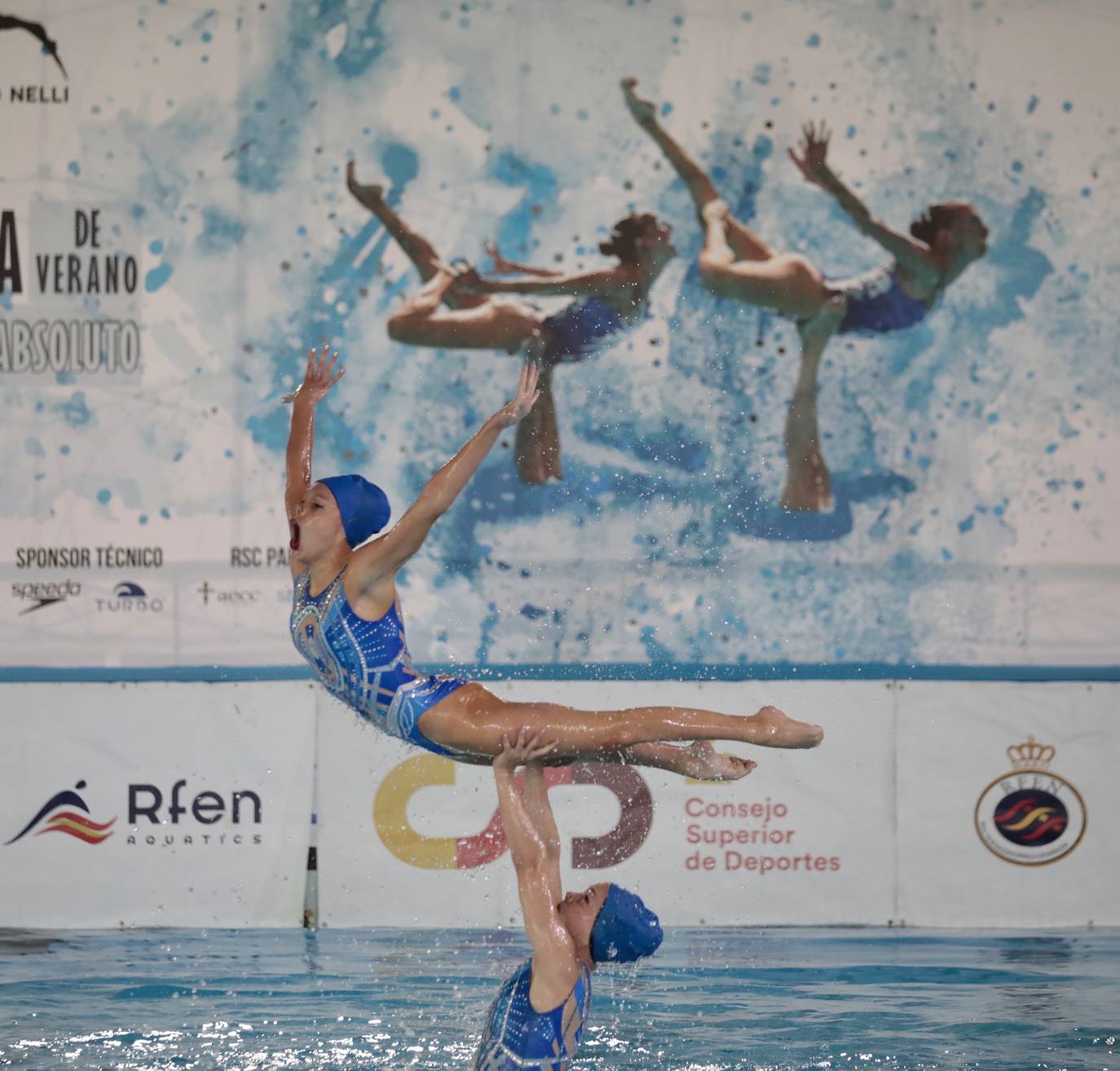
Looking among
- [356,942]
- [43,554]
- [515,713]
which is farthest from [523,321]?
[515,713]

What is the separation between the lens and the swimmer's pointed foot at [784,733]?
16.0 ft

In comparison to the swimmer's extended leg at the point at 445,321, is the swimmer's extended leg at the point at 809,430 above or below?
below

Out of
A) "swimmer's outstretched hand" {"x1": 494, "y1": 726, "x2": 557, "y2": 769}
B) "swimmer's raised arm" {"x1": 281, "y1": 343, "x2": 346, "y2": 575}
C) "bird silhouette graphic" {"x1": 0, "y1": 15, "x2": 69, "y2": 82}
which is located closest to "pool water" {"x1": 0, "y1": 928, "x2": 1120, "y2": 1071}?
"swimmer's outstretched hand" {"x1": 494, "y1": 726, "x2": 557, "y2": 769}

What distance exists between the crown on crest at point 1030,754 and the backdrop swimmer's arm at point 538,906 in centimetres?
418

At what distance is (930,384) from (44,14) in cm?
513

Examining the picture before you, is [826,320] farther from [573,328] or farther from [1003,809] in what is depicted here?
[1003,809]

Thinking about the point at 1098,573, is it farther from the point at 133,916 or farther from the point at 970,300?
the point at 133,916

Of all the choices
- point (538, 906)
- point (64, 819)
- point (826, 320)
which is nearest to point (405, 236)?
point (826, 320)

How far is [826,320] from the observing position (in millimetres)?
8391

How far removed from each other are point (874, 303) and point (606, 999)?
4014mm

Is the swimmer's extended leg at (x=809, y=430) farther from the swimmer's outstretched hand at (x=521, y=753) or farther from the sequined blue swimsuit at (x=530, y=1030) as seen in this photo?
the sequined blue swimsuit at (x=530, y=1030)

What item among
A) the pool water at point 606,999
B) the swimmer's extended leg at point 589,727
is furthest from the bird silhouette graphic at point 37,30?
the swimmer's extended leg at point 589,727

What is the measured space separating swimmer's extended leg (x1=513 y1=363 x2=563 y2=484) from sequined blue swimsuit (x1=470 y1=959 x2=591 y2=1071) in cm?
425

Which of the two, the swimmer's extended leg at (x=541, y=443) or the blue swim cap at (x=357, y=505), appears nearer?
the blue swim cap at (x=357, y=505)
